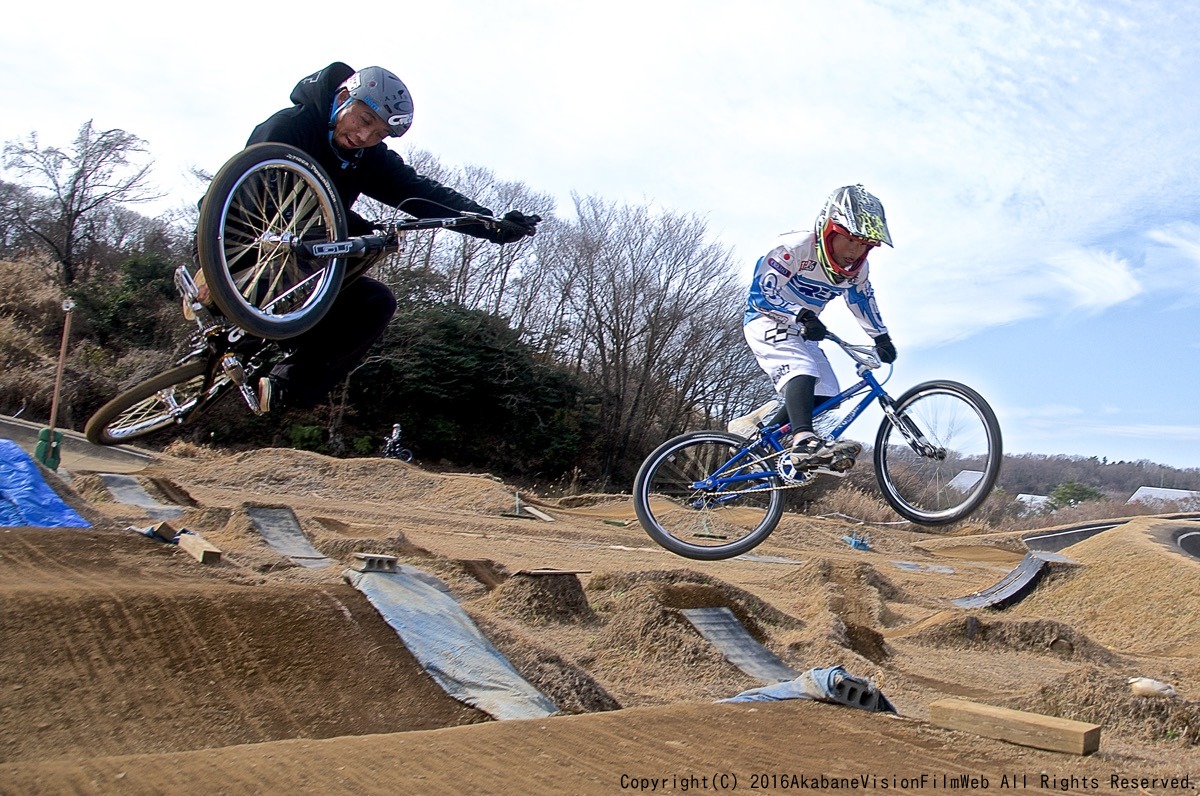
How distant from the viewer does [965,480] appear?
688cm

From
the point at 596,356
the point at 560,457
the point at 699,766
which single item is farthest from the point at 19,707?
the point at 596,356

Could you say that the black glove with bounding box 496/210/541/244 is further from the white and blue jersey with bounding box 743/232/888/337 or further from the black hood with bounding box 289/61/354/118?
the white and blue jersey with bounding box 743/232/888/337

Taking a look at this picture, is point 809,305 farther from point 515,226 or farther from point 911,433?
point 515,226

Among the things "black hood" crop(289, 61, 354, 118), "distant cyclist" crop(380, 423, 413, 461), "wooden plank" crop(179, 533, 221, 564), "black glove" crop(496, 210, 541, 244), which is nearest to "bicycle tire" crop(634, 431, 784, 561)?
"black glove" crop(496, 210, 541, 244)

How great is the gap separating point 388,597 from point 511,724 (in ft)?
11.7

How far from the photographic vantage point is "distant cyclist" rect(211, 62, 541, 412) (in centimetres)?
519

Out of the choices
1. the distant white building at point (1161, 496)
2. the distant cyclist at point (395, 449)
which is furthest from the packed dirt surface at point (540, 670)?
the distant white building at point (1161, 496)

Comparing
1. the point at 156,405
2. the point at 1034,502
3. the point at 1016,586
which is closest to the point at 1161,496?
the point at 1034,502

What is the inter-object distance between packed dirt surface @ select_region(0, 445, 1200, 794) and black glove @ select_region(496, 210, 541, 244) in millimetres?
2964

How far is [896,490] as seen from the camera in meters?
6.96

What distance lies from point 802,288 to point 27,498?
381 inches

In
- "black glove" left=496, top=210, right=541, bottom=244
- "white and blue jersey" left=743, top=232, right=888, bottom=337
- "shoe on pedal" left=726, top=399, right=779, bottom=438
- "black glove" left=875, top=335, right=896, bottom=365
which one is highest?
"white and blue jersey" left=743, top=232, right=888, bottom=337

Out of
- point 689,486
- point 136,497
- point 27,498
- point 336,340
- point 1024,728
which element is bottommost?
point 136,497

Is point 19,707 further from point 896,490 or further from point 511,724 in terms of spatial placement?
point 896,490
